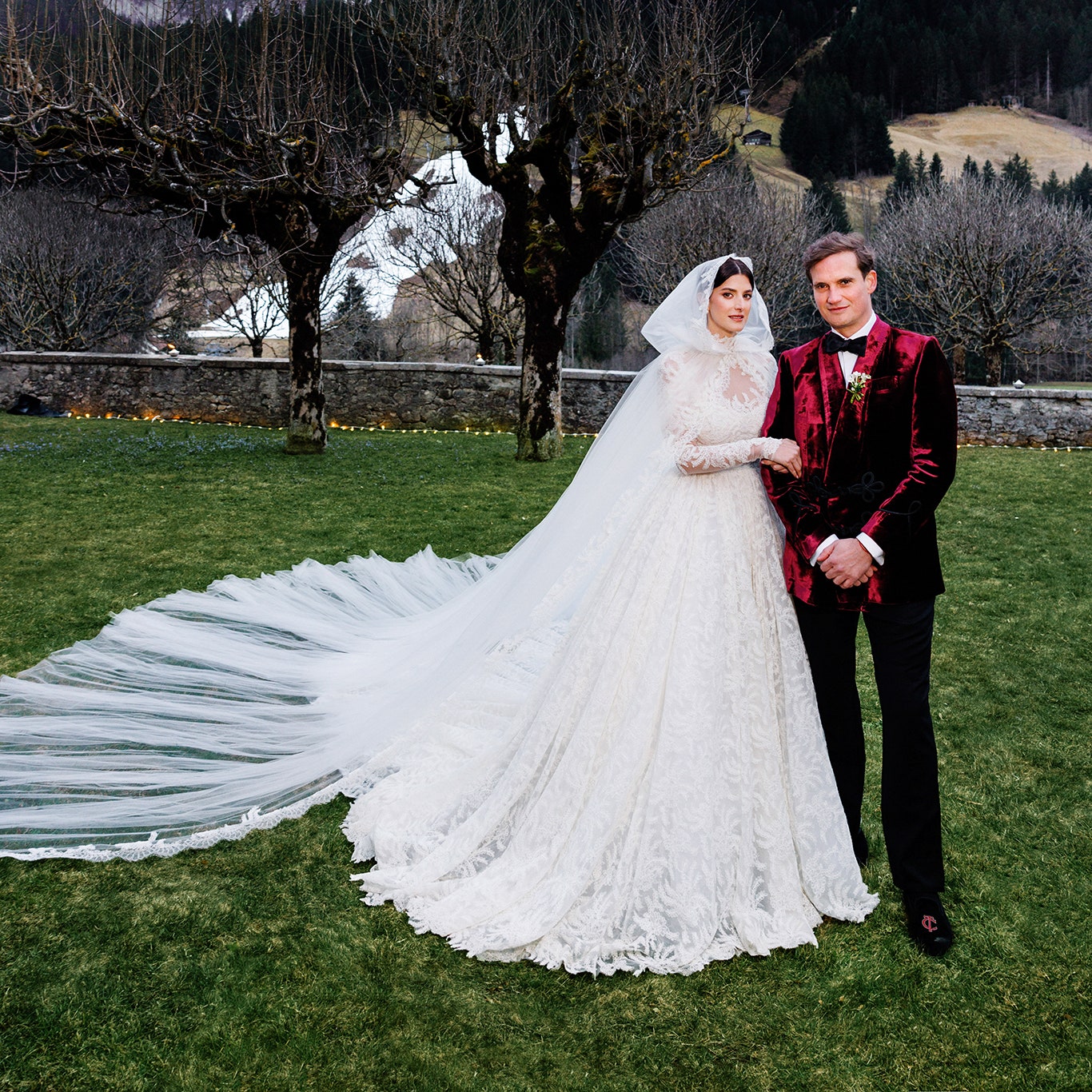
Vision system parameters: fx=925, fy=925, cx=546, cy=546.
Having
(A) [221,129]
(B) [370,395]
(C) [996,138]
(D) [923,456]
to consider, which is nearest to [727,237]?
(B) [370,395]

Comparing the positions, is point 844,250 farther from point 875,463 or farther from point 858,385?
point 875,463

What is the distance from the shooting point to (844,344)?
288 centimetres

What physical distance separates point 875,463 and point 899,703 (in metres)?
0.75

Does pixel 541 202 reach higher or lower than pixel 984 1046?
higher

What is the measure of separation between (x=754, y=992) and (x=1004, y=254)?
95.0 ft

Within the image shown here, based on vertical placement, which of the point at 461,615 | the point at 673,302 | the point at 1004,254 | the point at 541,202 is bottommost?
the point at 461,615

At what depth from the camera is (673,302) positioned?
345 cm

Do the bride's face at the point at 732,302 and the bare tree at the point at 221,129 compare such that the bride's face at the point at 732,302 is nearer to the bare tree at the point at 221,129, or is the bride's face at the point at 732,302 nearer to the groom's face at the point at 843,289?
the groom's face at the point at 843,289

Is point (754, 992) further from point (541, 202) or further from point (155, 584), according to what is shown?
point (541, 202)

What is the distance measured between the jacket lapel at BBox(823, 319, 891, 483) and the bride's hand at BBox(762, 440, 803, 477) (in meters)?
0.10

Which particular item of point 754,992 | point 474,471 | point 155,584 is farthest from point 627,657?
point 474,471

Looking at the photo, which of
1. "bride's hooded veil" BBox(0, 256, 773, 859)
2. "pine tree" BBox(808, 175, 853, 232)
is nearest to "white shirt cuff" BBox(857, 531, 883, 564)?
"bride's hooded veil" BBox(0, 256, 773, 859)

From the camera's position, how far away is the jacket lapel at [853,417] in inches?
112

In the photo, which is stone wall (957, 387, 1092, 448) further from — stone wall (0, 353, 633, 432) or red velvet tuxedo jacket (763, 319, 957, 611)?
red velvet tuxedo jacket (763, 319, 957, 611)
